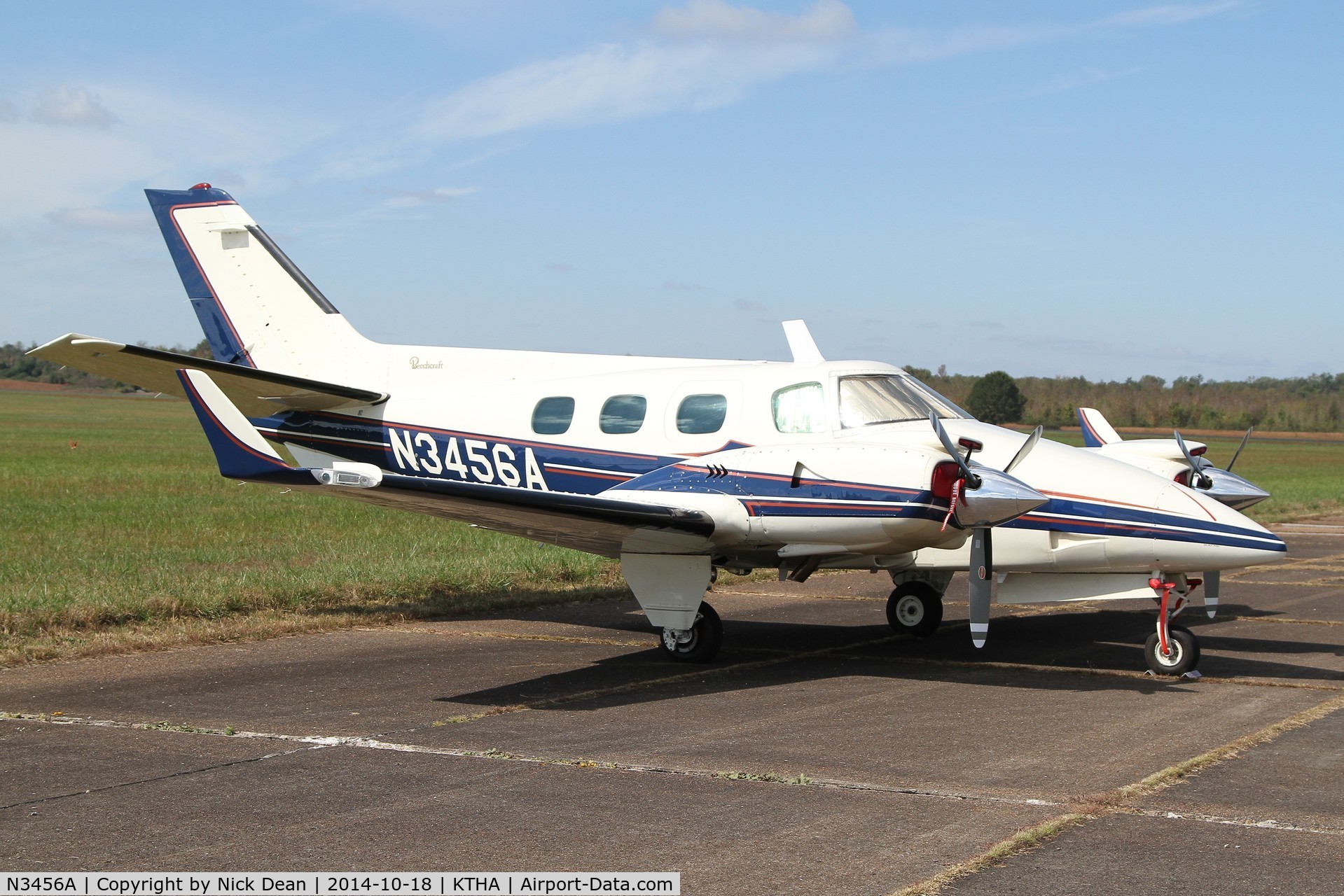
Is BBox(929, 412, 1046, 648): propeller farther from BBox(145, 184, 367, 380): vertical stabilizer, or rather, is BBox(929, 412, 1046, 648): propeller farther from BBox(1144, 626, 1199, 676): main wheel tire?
BBox(145, 184, 367, 380): vertical stabilizer

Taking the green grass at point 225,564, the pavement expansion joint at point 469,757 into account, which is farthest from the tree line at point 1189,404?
the pavement expansion joint at point 469,757

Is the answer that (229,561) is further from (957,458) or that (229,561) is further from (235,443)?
(957,458)

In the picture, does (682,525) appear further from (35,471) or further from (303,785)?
(35,471)

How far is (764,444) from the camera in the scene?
1025 cm

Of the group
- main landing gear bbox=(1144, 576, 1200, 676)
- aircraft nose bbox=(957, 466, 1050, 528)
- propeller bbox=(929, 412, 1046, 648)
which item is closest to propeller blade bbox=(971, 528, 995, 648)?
propeller bbox=(929, 412, 1046, 648)

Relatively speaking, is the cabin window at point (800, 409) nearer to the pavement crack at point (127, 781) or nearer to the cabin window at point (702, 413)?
the cabin window at point (702, 413)

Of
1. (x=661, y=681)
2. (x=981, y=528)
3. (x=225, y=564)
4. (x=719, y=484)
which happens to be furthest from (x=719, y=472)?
(x=225, y=564)

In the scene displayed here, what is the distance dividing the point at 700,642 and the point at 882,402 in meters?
2.59

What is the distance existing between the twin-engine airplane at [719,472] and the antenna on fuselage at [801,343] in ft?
0.09

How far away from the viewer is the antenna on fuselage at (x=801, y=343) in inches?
486

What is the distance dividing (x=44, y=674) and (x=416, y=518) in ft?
51.6

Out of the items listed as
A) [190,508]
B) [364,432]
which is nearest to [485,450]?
[364,432]

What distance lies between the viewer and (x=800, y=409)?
33.8ft

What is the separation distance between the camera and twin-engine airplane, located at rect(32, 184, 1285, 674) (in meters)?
9.05
